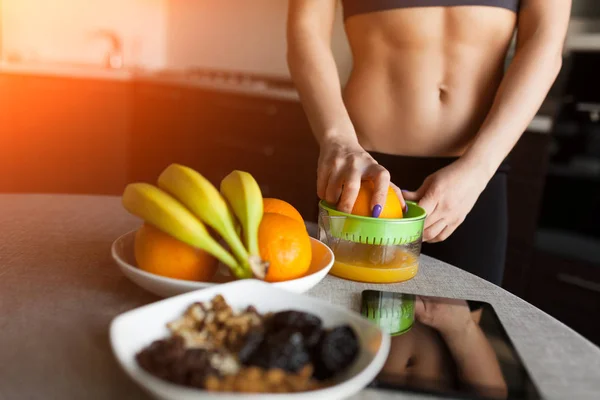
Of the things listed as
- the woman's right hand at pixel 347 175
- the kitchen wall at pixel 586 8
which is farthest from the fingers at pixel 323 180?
the kitchen wall at pixel 586 8

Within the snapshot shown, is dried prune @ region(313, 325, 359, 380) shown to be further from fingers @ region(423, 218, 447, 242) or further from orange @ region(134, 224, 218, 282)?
fingers @ region(423, 218, 447, 242)

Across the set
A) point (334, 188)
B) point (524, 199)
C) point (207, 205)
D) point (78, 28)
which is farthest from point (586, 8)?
point (78, 28)

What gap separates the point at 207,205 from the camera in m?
0.52

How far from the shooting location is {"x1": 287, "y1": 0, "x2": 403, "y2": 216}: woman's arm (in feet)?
2.13

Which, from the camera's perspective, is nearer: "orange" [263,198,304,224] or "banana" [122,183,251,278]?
"banana" [122,183,251,278]

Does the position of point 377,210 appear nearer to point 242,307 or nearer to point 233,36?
point 242,307

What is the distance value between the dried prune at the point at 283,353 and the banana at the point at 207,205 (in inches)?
5.2

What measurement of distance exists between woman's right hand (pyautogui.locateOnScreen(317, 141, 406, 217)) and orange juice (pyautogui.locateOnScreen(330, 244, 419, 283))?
0.05 metres

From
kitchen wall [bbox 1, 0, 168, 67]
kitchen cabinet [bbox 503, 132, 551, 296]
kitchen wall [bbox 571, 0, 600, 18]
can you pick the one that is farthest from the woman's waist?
kitchen wall [bbox 1, 0, 168, 67]

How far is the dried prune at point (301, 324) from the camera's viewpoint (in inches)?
15.7

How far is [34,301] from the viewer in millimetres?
527

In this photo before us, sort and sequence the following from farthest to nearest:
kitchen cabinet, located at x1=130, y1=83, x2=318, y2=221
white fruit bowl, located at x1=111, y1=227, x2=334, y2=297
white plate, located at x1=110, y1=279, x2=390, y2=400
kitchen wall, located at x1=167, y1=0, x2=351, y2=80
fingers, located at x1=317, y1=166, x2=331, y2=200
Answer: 1. kitchen wall, located at x1=167, y1=0, x2=351, y2=80
2. kitchen cabinet, located at x1=130, y1=83, x2=318, y2=221
3. fingers, located at x1=317, y1=166, x2=331, y2=200
4. white fruit bowl, located at x1=111, y1=227, x2=334, y2=297
5. white plate, located at x1=110, y1=279, x2=390, y2=400

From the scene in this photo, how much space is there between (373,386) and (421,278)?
0.91 ft

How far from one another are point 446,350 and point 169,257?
0.27 m
